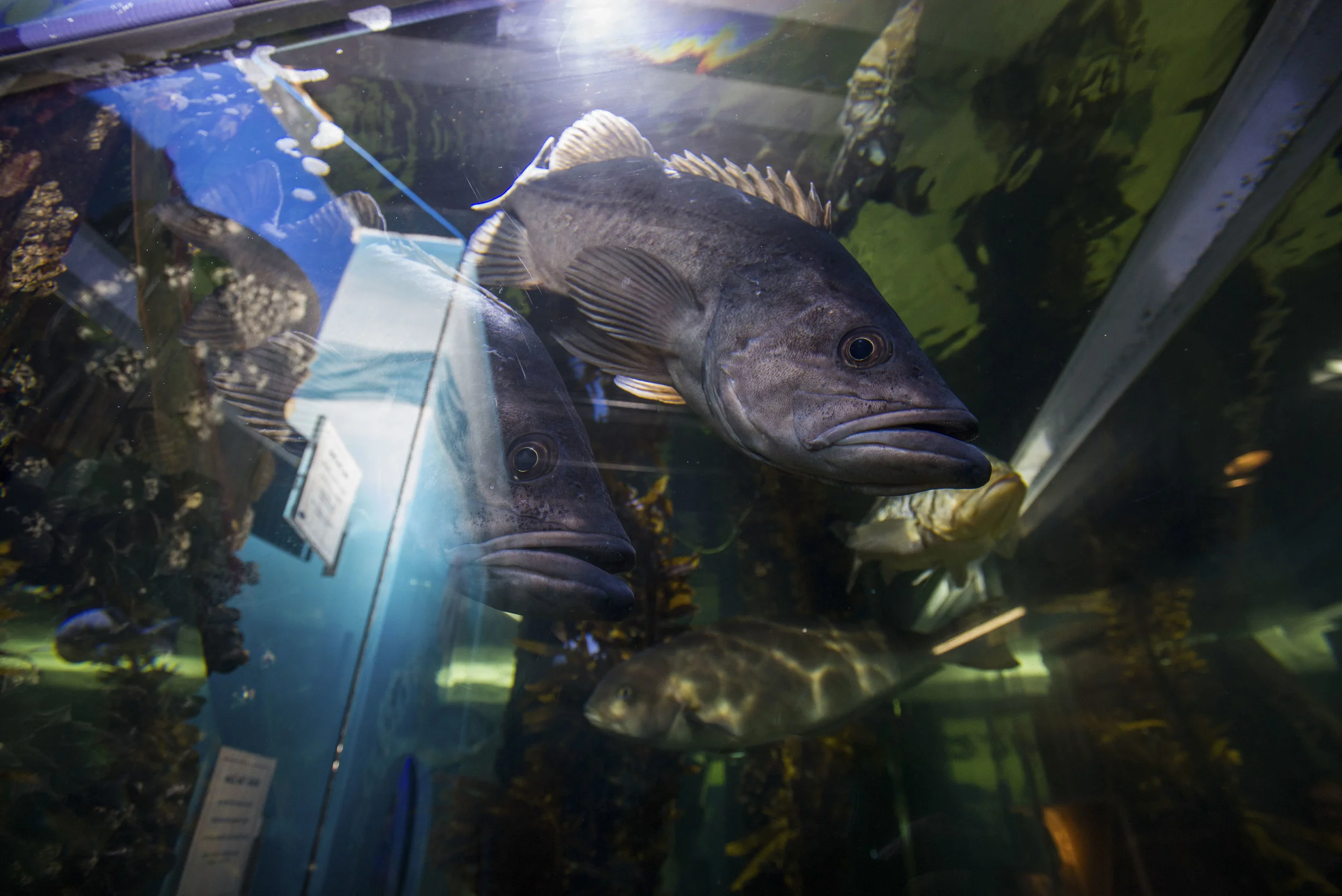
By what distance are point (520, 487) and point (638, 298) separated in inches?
29.8

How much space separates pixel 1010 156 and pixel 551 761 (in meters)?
4.62

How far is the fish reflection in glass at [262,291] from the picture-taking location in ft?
6.12

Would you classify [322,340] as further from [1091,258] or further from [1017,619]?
[1017,619]

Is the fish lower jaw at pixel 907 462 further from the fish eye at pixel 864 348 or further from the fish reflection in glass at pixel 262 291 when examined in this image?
the fish reflection in glass at pixel 262 291

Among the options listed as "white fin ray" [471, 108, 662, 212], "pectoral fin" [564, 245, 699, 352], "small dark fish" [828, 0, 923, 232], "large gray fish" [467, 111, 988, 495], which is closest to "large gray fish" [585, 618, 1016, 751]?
"large gray fish" [467, 111, 988, 495]

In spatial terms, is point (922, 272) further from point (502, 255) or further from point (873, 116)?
point (502, 255)

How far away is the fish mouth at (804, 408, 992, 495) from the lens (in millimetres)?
1165

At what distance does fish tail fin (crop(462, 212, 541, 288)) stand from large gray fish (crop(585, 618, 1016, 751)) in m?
2.01

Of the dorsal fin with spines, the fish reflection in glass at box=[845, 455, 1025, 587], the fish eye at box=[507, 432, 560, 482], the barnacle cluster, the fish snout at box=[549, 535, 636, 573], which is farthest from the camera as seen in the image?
the fish reflection in glass at box=[845, 455, 1025, 587]

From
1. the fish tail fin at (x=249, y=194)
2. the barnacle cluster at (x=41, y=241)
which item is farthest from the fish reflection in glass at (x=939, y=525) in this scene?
the barnacle cluster at (x=41, y=241)

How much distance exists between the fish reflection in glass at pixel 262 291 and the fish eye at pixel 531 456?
2.96ft

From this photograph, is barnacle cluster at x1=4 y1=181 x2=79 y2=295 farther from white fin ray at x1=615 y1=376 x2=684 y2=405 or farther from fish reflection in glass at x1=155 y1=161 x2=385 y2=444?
white fin ray at x1=615 y1=376 x2=684 y2=405

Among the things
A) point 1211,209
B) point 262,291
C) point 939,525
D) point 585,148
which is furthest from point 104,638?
point 1211,209

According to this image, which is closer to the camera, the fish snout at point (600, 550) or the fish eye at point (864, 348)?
the fish eye at point (864, 348)
